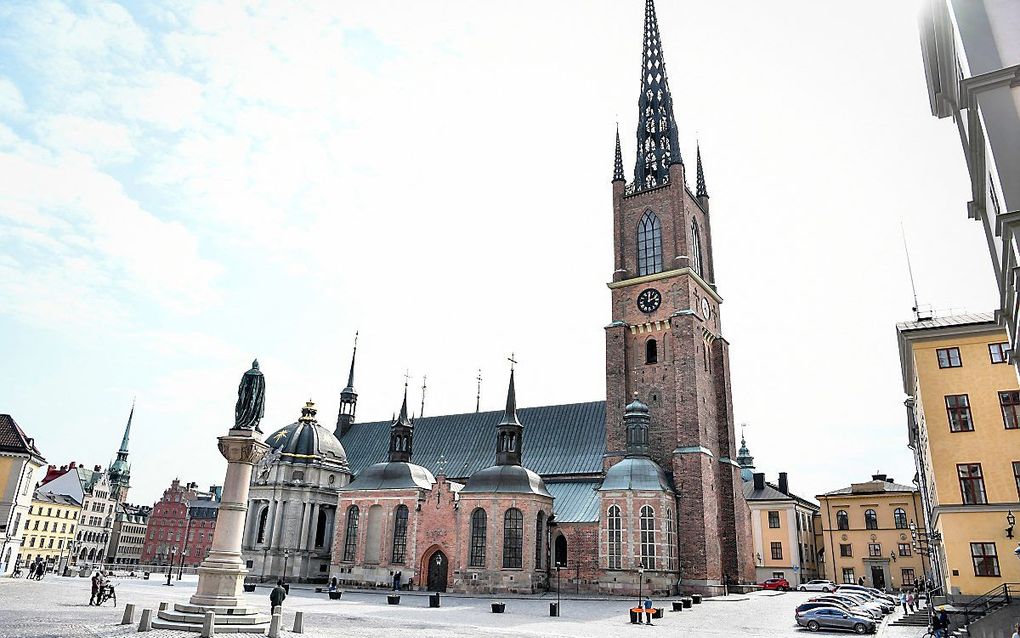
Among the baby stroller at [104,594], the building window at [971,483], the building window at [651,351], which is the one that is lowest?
the baby stroller at [104,594]

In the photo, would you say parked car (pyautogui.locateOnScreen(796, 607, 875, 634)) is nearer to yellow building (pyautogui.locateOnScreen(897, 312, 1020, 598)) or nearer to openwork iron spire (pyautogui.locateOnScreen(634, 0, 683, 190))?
yellow building (pyautogui.locateOnScreen(897, 312, 1020, 598))

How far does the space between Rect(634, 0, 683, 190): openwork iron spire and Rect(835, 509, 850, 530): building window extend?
40.0 meters

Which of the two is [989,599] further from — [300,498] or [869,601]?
[300,498]

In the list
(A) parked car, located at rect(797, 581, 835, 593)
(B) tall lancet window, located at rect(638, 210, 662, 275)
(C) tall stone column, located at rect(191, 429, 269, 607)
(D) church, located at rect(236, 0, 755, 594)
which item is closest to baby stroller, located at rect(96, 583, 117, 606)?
(C) tall stone column, located at rect(191, 429, 269, 607)

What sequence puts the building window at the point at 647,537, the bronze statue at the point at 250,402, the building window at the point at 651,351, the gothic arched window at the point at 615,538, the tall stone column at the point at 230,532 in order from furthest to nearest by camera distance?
the building window at the point at 651,351
the gothic arched window at the point at 615,538
the building window at the point at 647,537
the bronze statue at the point at 250,402
the tall stone column at the point at 230,532

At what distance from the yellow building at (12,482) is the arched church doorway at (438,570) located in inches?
1134

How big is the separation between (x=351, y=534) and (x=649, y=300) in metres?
28.9

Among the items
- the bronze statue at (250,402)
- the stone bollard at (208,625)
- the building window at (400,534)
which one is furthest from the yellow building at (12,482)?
the stone bollard at (208,625)

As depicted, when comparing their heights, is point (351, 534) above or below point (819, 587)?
above

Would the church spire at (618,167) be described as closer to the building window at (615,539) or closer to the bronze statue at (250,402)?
the building window at (615,539)

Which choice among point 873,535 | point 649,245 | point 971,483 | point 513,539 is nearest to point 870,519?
point 873,535

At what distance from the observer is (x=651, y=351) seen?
49.8 m

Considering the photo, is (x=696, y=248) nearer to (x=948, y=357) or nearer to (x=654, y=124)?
(x=654, y=124)

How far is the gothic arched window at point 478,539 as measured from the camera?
4394cm
